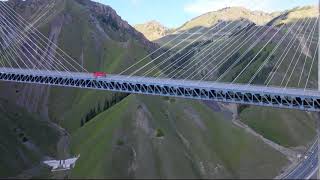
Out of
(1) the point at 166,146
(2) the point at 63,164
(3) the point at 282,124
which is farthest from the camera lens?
(3) the point at 282,124

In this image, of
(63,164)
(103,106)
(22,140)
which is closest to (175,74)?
(103,106)

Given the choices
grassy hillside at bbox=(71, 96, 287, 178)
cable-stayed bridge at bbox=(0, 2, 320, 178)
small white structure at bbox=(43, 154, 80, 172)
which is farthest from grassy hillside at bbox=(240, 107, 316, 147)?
small white structure at bbox=(43, 154, 80, 172)

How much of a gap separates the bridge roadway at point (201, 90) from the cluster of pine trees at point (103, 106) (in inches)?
701

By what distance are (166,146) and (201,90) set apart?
33.9 ft

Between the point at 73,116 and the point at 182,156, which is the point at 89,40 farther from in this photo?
the point at 182,156

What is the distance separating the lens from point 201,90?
8144 centimetres

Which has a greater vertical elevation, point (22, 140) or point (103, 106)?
point (103, 106)

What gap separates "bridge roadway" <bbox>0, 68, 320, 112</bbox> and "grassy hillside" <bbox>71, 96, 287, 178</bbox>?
6.34 metres

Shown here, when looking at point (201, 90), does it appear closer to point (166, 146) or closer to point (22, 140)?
point (166, 146)

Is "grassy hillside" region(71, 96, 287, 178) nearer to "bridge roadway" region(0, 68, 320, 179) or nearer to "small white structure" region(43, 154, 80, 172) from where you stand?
"small white structure" region(43, 154, 80, 172)

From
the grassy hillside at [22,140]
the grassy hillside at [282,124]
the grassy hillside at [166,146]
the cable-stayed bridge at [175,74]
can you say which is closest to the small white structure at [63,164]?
the grassy hillside at [166,146]

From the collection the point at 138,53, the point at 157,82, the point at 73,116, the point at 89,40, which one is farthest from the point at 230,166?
the point at 89,40

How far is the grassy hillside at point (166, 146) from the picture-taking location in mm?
66750

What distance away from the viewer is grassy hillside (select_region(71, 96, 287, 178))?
2628 inches
